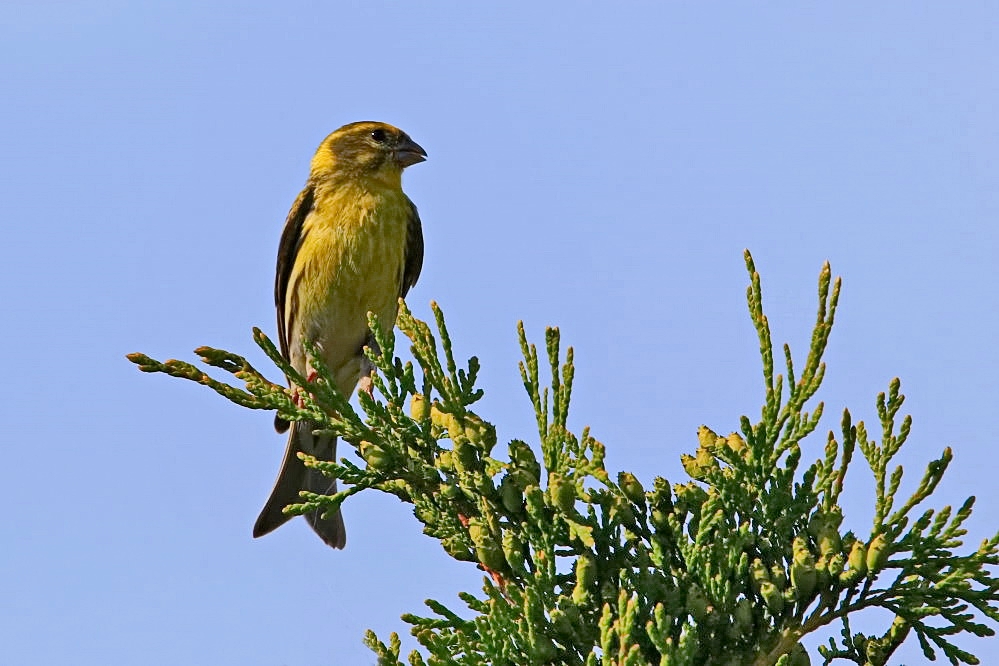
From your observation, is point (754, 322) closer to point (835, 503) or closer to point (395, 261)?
point (835, 503)

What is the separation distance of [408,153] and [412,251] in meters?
0.73

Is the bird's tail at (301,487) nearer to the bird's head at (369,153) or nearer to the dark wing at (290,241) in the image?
the dark wing at (290,241)

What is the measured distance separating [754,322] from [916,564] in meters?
0.83

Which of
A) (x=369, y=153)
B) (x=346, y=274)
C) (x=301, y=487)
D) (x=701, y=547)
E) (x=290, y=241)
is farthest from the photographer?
(x=369, y=153)

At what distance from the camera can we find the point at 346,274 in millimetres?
6387

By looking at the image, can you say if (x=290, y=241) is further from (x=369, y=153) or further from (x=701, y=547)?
(x=701, y=547)

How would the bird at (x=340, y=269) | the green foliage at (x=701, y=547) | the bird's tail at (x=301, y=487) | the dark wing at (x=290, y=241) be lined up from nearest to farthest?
the green foliage at (x=701, y=547), the bird's tail at (x=301, y=487), the bird at (x=340, y=269), the dark wing at (x=290, y=241)

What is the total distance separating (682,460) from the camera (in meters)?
3.50

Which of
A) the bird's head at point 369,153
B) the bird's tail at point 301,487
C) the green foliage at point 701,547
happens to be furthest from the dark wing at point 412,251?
the green foliage at point 701,547

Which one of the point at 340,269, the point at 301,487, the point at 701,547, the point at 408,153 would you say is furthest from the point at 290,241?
the point at 701,547

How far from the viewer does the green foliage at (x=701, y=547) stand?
125 inches

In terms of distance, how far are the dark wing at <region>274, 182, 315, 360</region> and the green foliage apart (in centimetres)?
319

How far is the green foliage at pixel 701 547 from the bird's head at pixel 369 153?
3.55 metres

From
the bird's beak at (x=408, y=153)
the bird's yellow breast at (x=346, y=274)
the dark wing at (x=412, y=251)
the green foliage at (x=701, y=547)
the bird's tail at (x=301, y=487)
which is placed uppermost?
the bird's beak at (x=408, y=153)
